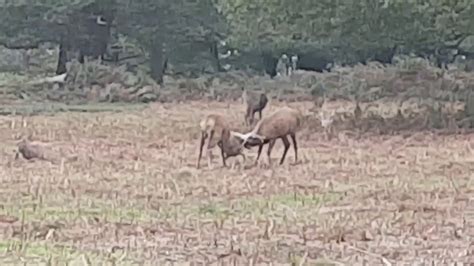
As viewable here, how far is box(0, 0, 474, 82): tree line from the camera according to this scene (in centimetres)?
1816

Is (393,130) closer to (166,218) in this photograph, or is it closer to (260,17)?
(260,17)

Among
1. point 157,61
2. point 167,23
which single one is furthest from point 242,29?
point 157,61

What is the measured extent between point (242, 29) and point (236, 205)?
1692cm

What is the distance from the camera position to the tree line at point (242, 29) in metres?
18.2

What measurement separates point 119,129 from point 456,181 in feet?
26.3

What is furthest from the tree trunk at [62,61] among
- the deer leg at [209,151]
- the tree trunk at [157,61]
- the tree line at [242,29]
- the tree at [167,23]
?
the deer leg at [209,151]

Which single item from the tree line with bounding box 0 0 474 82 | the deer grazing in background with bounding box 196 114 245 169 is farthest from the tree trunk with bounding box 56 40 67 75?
the deer grazing in background with bounding box 196 114 245 169

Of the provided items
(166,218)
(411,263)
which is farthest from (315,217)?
(411,263)

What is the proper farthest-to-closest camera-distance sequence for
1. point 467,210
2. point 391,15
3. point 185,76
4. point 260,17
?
1. point 185,76
2. point 260,17
3. point 391,15
4. point 467,210

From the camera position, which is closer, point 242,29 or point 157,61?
point 242,29

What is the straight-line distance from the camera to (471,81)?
23.9 m

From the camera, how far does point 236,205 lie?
9.74 meters

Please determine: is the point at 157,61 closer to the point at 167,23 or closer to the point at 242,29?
the point at 167,23

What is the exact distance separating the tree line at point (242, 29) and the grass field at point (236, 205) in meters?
2.46
